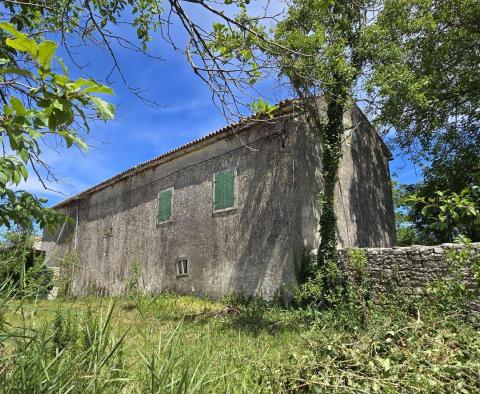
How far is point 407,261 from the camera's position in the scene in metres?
9.40

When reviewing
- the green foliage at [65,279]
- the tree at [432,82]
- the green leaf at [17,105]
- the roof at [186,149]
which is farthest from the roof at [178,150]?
the green leaf at [17,105]

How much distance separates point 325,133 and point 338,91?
1.30 meters


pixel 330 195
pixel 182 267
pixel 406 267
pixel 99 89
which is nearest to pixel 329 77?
pixel 330 195

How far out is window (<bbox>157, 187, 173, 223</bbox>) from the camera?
14258mm

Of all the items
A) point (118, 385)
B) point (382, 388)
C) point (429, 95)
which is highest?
point (429, 95)

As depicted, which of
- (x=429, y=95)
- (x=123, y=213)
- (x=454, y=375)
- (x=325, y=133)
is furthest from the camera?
(x=123, y=213)

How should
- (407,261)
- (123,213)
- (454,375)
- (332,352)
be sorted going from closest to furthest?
(454,375)
(332,352)
(407,261)
(123,213)

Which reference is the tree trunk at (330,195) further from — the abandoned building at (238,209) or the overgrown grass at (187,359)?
the overgrown grass at (187,359)

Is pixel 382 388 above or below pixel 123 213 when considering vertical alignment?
below

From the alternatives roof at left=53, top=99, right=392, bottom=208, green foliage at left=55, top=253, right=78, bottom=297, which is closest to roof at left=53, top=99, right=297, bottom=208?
roof at left=53, top=99, right=392, bottom=208

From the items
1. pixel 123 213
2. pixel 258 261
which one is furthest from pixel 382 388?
pixel 123 213

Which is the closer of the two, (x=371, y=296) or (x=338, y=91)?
(x=371, y=296)

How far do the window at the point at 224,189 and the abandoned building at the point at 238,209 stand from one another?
0.03 meters

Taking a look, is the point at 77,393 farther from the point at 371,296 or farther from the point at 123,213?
the point at 123,213
